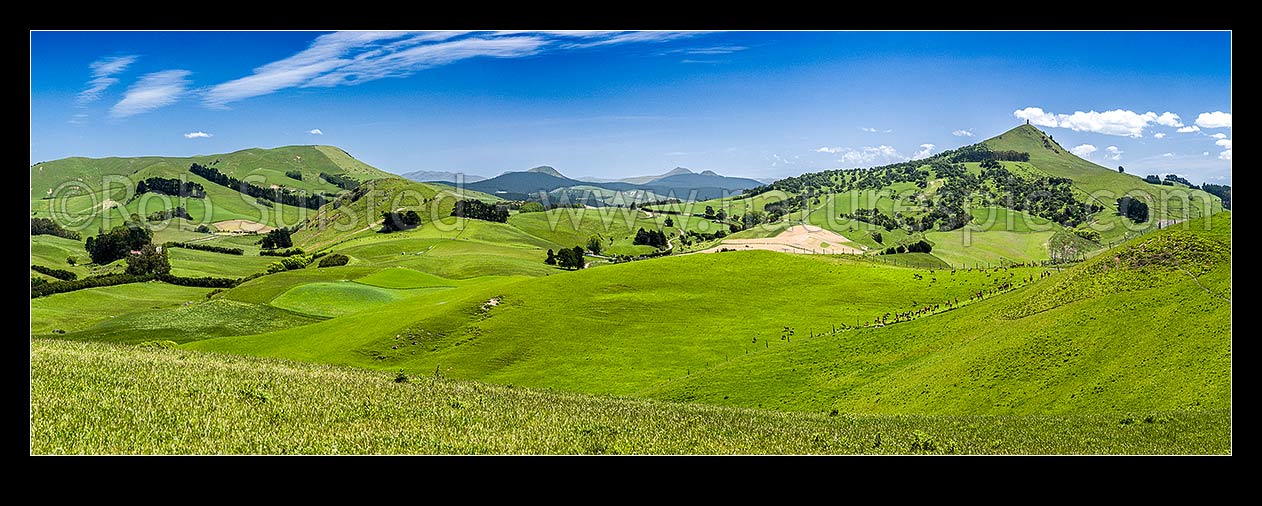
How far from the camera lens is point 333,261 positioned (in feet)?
570

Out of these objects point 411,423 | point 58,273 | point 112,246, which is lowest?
point 411,423

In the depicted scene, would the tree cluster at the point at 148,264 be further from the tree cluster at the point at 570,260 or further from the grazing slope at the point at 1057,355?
the grazing slope at the point at 1057,355

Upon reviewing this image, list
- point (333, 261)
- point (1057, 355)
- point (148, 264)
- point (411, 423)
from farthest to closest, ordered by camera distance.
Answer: point (333, 261), point (148, 264), point (1057, 355), point (411, 423)

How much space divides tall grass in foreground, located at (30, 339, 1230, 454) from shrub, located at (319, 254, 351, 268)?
158 metres

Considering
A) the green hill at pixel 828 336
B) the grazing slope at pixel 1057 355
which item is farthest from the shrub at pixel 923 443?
the grazing slope at pixel 1057 355

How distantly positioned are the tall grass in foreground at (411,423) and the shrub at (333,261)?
15809 centimetres

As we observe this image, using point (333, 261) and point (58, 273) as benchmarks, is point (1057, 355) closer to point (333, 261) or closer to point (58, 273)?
point (333, 261)

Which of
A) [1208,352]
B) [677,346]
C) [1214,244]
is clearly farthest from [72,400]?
[677,346]

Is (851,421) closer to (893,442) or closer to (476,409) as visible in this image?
(893,442)

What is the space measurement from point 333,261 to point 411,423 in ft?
568

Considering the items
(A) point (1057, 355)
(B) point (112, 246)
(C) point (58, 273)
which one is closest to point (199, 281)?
(C) point (58, 273)

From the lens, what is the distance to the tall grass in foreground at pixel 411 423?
40.8ft

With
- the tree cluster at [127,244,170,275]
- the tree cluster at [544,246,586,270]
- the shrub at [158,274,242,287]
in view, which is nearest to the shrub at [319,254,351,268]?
the shrub at [158,274,242,287]

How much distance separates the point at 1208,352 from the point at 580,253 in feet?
540
